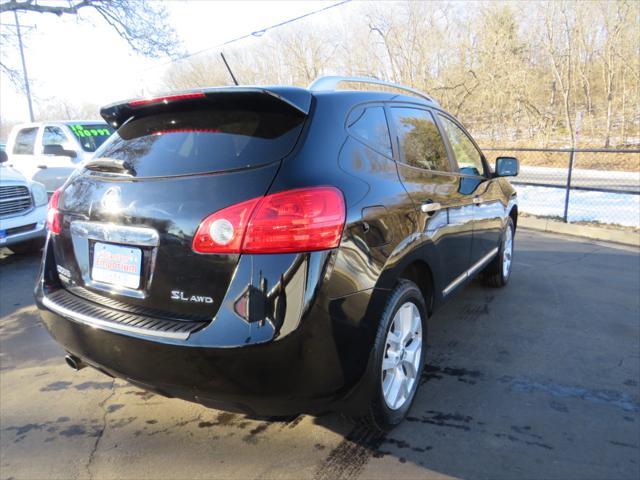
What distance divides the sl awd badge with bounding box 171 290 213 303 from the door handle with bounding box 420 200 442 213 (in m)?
1.31

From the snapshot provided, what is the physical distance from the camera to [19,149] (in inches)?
386

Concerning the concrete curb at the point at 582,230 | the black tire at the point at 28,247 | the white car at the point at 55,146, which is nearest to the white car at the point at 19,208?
the black tire at the point at 28,247

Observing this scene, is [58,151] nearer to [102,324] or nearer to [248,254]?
[102,324]

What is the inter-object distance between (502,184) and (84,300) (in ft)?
12.5

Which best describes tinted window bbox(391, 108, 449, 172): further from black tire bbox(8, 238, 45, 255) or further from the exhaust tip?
black tire bbox(8, 238, 45, 255)

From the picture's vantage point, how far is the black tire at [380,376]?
2084mm

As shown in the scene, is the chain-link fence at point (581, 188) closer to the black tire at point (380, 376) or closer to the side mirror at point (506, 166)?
the side mirror at point (506, 166)

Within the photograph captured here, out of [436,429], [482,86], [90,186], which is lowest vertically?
[436,429]

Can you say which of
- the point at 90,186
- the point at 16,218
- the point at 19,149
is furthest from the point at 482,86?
the point at 90,186

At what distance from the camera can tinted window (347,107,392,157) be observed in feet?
7.49

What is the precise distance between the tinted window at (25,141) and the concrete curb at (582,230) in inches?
392

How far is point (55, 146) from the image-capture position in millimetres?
8422

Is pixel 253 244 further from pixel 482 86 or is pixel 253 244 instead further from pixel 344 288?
pixel 482 86

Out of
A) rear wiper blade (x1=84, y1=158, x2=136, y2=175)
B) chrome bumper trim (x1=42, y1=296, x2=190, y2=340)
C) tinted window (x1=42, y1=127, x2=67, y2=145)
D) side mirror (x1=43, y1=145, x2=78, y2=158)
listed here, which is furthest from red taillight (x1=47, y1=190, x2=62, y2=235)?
tinted window (x1=42, y1=127, x2=67, y2=145)
